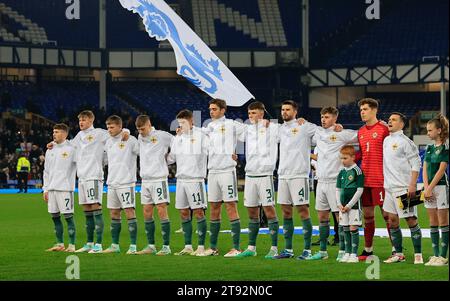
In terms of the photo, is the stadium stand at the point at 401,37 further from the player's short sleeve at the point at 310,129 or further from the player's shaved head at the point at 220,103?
the player's short sleeve at the point at 310,129

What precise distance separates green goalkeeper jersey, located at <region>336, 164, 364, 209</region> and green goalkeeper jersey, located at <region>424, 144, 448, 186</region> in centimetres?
93

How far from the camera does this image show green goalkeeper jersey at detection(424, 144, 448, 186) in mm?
11406

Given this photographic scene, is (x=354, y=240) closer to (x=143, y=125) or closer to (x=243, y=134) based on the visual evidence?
(x=243, y=134)

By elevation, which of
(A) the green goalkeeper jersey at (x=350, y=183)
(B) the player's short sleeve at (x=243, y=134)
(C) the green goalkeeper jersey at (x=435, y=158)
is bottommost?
(A) the green goalkeeper jersey at (x=350, y=183)

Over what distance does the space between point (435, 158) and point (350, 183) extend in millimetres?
1200

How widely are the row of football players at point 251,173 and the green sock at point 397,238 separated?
13mm

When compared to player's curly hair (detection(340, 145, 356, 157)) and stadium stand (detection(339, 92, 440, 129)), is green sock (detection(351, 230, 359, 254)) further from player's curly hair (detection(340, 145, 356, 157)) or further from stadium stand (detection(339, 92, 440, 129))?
stadium stand (detection(339, 92, 440, 129))

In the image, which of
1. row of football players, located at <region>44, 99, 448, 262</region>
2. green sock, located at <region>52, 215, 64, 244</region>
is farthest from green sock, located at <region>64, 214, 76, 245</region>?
green sock, located at <region>52, 215, 64, 244</region>

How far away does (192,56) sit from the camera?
48.2ft

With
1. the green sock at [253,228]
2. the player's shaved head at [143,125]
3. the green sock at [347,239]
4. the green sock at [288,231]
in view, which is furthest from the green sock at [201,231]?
the green sock at [347,239]

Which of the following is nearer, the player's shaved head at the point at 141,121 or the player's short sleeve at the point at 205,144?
the player's short sleeve at the point at 205,144

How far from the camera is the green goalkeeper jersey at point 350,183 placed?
1218cm

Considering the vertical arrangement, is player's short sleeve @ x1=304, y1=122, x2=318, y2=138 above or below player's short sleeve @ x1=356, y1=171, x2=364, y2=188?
above

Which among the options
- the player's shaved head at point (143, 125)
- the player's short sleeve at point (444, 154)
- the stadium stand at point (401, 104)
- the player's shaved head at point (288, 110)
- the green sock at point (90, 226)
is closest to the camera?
A: the player's short sleeve at point (444, 154)
